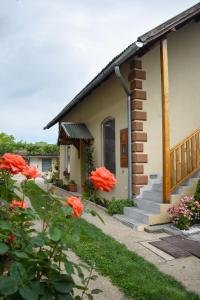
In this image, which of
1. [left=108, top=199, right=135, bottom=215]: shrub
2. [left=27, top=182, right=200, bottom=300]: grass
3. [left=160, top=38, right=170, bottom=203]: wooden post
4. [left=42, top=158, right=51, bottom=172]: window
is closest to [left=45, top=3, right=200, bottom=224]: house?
[left=160, top=38, right=170, bottom=203]: wooden post

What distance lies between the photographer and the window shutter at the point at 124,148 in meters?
7.48

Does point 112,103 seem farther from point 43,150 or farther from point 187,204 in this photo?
point 43,150

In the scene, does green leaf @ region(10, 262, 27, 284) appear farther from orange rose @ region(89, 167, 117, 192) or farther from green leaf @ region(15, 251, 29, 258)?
orange rose @ region(89, 167, 117, 192)

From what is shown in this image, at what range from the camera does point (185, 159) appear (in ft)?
22.8

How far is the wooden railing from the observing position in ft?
21.6

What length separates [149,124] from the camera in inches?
285

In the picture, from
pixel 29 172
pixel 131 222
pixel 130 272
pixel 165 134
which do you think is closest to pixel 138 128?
pixel 165 134

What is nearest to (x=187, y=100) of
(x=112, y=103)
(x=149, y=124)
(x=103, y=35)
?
(x=149, y=124)

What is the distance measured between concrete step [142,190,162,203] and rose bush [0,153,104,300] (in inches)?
198

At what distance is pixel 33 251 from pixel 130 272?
96.2 inches

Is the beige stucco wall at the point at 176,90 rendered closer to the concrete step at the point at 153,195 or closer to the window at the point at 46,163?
the concrete step at the point at 153,195

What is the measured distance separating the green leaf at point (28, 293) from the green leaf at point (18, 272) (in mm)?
41

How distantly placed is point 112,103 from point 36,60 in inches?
222

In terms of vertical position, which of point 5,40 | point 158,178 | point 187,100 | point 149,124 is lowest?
point 158,178
